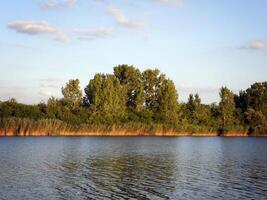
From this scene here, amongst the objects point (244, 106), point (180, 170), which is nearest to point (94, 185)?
point (180, 170)

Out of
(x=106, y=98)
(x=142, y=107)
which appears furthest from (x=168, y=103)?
(x=106, y=98)

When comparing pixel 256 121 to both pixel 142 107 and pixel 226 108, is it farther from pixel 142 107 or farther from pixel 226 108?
pixel 142 107

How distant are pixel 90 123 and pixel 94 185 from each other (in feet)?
197

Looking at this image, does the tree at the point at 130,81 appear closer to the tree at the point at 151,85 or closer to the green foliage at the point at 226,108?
the tree at the point at 151,85

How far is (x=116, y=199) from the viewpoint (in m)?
18.2

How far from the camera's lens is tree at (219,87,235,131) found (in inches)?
3964

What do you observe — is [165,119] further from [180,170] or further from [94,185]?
[94,185]

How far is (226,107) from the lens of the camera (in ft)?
331

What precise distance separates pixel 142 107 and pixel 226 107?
66.4 ft

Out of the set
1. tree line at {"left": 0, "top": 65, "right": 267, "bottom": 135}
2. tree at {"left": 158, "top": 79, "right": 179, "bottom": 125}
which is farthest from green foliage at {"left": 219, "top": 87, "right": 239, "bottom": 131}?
tree at {"left": 158, "top": 79, "right": 179, "bottom": 125}

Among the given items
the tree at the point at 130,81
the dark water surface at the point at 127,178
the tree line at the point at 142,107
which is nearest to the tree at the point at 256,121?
the tree line at the point at 142,107

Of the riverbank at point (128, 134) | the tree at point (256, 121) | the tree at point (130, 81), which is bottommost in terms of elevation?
the riverbank at point (128, 134)

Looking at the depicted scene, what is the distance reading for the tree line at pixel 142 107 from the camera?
269 feet

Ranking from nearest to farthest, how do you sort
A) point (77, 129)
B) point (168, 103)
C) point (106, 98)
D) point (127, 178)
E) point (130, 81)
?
point (127, 178), point (77, 129), point (106, 98), point (168, 103), point (130, 81)
